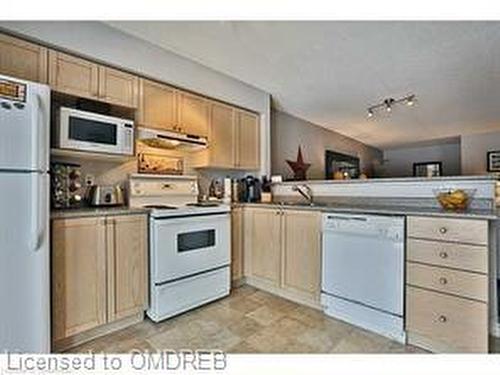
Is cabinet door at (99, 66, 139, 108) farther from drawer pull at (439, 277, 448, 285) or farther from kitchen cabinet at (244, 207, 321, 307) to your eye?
drawer pull at (439, 277, 448, 285)

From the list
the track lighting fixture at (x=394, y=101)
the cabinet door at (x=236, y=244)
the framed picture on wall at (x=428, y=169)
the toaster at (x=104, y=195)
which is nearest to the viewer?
the toaster at (x=104, y=195)

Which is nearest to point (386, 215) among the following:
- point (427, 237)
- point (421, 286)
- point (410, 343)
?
point (427, 237)

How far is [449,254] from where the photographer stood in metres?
1.64

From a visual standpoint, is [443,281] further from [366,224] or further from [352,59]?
[352,59]

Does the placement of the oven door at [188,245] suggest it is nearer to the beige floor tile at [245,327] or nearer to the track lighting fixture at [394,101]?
the beige floor tile at [245,327]

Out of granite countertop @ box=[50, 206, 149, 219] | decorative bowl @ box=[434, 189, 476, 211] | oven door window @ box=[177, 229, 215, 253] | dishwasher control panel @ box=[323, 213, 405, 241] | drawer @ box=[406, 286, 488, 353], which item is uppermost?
decorative bowl @ box=[434, 189, 476, 211]

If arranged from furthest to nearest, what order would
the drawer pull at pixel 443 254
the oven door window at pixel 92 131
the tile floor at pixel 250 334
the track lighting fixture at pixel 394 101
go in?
the track lighting fixture at pixel 394 101, the oven door window at pixel 92 131, the tile floor at pixel 250 334, the drawer pull at pixel 443 254

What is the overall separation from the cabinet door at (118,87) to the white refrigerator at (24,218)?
0.63 m

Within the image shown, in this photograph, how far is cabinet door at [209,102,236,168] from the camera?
9.72 feet

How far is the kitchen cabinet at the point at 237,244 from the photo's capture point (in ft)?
9.32

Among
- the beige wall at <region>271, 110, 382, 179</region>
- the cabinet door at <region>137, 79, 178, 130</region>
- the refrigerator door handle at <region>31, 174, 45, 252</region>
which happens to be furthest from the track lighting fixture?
the refrigerator door handle at <region>31, 174, 45, 252</region>

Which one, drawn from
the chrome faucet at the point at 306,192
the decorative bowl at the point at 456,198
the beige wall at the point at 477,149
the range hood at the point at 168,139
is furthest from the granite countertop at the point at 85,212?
the beige wall at the point at 477,149

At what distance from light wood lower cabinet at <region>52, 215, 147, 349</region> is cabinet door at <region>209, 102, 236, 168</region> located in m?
1.14

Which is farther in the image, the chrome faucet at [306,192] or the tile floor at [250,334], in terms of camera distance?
the chrome faucet at [306,192]
